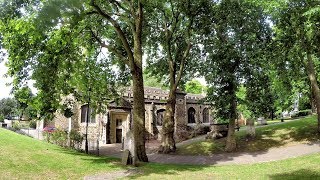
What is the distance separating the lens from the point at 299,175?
433 inches

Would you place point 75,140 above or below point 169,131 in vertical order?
below

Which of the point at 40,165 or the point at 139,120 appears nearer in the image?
the point at 40,165

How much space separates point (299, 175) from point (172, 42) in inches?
615

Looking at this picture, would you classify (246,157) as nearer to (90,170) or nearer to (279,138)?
(279,138)

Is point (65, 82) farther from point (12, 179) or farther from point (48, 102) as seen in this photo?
point (12, 179)

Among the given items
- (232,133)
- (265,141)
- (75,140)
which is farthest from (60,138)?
(265,141)

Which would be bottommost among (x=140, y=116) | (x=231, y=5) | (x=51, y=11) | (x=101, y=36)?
(x=140, y=116)

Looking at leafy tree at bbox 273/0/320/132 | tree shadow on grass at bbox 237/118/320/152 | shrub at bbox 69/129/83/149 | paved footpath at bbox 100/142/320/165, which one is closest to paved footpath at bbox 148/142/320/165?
paved footpath at bbox 100/142/320/165

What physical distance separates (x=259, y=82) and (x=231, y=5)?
586 cm

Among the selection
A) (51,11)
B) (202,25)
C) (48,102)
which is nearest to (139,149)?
(48,102)

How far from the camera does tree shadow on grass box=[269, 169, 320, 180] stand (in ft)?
34.5

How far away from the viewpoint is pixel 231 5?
20422mm

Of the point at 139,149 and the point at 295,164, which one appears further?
the point at 139,149

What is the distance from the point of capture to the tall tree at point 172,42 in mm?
21278
